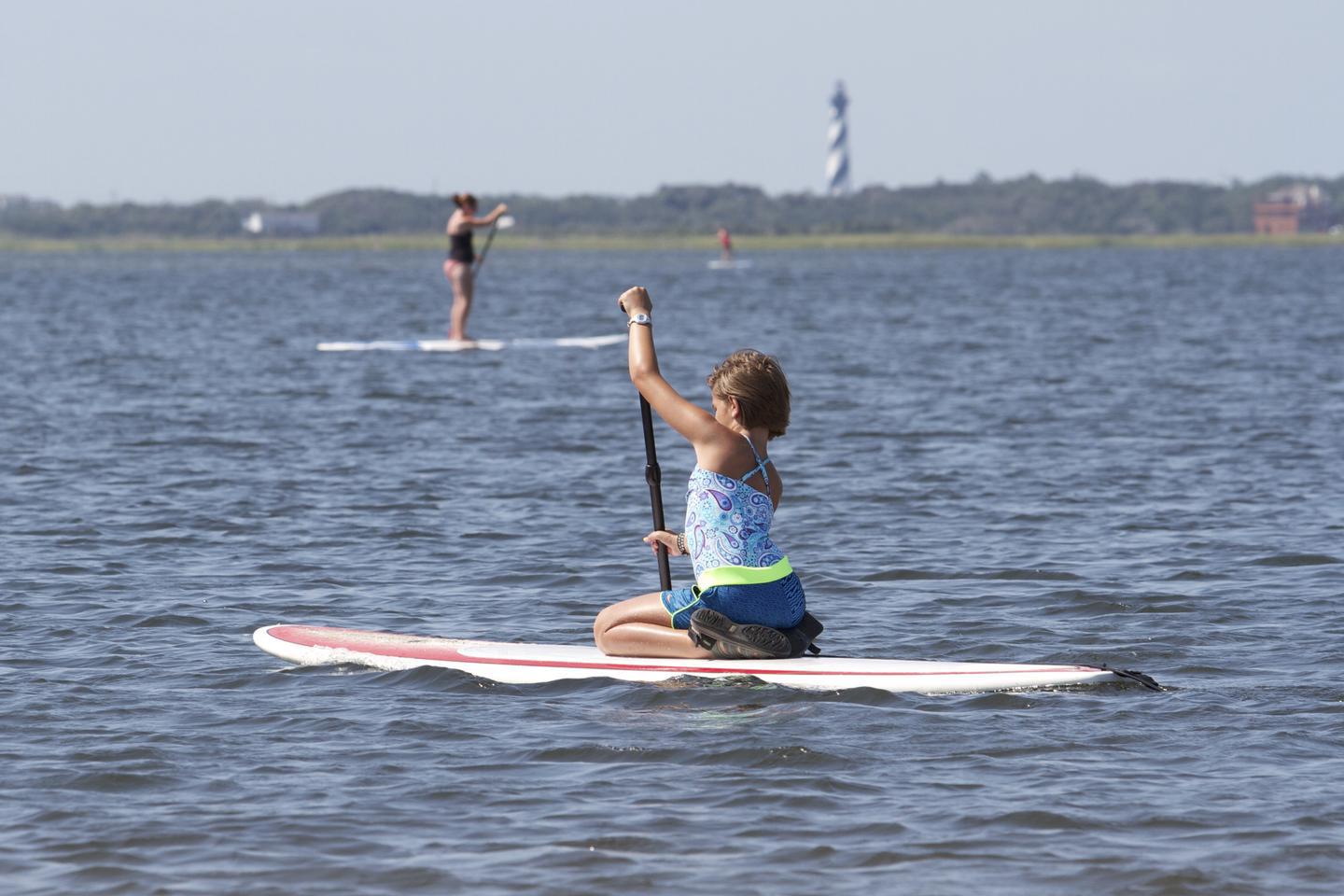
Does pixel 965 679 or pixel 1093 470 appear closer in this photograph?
pixel 965 679

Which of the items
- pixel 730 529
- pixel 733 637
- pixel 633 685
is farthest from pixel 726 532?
pixel 633 685

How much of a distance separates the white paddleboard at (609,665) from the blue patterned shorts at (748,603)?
0.64 ft

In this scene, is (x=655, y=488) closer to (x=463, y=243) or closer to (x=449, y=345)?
(x=463, y=243)

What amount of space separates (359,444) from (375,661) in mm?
9994

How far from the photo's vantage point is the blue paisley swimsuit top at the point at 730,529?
815cm

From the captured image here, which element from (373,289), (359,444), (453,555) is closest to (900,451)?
(359,444)

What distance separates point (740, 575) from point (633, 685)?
0.80 metres

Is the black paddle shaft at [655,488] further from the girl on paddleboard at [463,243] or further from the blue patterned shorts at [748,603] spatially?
the girl on paddleboard at [463,243]

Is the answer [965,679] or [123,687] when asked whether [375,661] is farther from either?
[965,679]

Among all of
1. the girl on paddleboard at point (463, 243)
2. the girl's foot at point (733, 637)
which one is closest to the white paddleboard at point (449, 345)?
the girl on paddleboard at point (463, 243)

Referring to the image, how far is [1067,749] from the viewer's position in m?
7.55

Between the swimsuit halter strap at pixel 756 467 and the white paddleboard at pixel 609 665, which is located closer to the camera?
the swimsuit halter strap at pixel 756 467

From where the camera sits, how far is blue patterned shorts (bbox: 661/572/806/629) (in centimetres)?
836

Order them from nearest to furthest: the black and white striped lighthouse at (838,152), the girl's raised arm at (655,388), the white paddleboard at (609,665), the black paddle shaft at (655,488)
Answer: the girl's raised arm at (655,388) → the white paddleboard at (609,665) → the black paddle shaft at (655,488) → the black and white striped lighthouse at (838,152)
